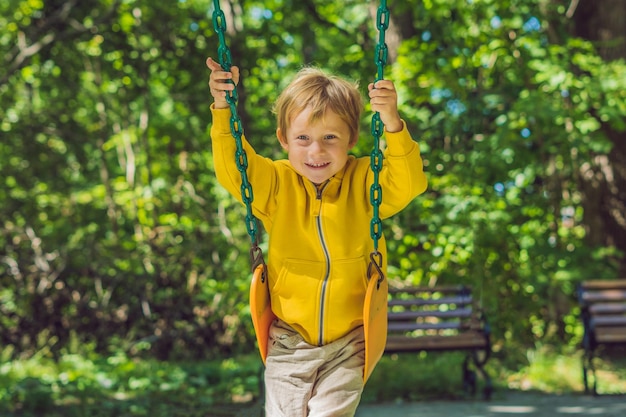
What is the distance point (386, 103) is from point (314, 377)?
90cm

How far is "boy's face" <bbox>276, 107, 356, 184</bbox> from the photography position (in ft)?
8.38

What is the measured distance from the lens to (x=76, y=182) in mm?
9008

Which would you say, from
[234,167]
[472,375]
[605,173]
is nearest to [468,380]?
[472,375]

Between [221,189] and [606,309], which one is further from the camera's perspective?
[221,189]

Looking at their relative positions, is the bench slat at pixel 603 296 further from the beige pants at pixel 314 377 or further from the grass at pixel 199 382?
the beige pants at pixel 314 377

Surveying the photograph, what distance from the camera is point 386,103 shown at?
8.27 feet

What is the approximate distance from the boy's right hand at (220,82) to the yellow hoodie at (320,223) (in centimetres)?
3

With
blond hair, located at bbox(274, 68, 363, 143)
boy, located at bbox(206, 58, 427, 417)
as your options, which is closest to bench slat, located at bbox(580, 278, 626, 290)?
boy, located at bbox(206, 58, 427, 417)

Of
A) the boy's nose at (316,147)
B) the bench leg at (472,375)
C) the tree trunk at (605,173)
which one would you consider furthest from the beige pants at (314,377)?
the tree trunk at (605,173)

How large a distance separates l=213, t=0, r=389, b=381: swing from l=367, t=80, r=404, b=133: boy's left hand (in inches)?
1.9

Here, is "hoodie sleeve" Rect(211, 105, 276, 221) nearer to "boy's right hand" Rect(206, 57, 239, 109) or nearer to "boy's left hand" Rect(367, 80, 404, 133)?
"boy's right hand" Rect(206, 57, 239, 109)

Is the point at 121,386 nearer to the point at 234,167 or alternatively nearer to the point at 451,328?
the point at 451,328

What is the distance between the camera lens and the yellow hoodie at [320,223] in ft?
8.46

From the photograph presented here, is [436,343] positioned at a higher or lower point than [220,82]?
lower
